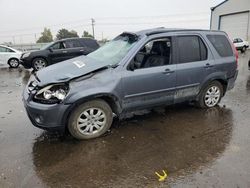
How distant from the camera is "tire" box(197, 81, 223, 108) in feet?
18.7

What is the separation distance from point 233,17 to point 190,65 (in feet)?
100

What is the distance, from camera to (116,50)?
16.5ft

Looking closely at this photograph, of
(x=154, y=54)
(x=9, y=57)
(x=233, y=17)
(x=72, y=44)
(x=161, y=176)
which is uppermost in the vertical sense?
(x=233, y=17)

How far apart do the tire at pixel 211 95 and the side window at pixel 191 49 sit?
0.69m

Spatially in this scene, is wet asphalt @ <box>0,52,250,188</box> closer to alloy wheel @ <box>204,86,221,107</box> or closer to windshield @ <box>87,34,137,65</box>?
alloy wheel @ <box>204,86,221,107</box>

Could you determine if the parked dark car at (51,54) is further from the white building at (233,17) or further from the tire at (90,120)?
the white building at (233,17)

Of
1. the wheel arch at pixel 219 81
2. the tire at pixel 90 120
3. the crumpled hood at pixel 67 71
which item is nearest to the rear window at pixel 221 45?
the wheel arch at pixel 219 81

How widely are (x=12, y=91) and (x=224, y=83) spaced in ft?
21.0

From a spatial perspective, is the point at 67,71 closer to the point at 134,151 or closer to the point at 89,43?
the point at 134,151

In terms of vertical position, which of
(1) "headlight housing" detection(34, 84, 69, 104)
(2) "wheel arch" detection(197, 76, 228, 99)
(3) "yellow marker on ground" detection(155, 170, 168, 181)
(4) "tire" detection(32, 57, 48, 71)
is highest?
(1) "headlight housing" detection(34, 84, 69, 104)

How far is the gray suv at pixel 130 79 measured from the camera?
13.4ft

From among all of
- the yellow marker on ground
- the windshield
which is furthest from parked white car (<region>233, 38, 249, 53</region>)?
the yellow marker on ground

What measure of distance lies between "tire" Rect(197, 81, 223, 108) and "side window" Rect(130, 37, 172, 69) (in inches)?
48.4

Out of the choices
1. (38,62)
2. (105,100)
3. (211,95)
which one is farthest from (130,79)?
(38,62)
